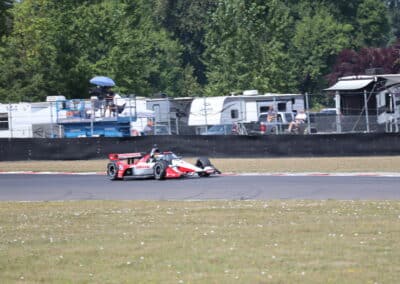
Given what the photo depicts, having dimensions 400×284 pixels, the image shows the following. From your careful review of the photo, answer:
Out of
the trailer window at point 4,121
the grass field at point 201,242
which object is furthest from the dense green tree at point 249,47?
the grass field at point 201,242

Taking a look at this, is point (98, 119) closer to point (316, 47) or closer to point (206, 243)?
point (206, 243)

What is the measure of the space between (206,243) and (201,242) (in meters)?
0.15

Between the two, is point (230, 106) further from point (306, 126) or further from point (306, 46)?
point (306, 46)

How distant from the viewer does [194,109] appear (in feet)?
146

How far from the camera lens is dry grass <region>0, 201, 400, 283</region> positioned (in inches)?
398

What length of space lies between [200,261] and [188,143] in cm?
2267

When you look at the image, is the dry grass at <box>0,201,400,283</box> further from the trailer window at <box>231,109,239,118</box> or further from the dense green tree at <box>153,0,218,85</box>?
the dense green tree at <box>153,0,218,85</box>

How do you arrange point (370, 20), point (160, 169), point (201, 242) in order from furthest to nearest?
point (370, 20) → point (160, 169) → point (201, 242)

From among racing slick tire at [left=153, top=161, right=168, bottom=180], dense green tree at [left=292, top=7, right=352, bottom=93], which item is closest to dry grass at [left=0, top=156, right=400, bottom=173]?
racing slick tire at [left=153, top=161, right=168, bottom=180]

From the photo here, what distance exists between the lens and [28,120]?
42.9 meters

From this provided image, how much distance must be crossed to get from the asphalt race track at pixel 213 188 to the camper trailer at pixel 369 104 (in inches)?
403

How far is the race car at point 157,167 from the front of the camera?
81.7ft

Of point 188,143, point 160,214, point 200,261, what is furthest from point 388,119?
point 200,261

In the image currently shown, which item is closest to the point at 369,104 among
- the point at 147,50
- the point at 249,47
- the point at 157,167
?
the point at 157,167
